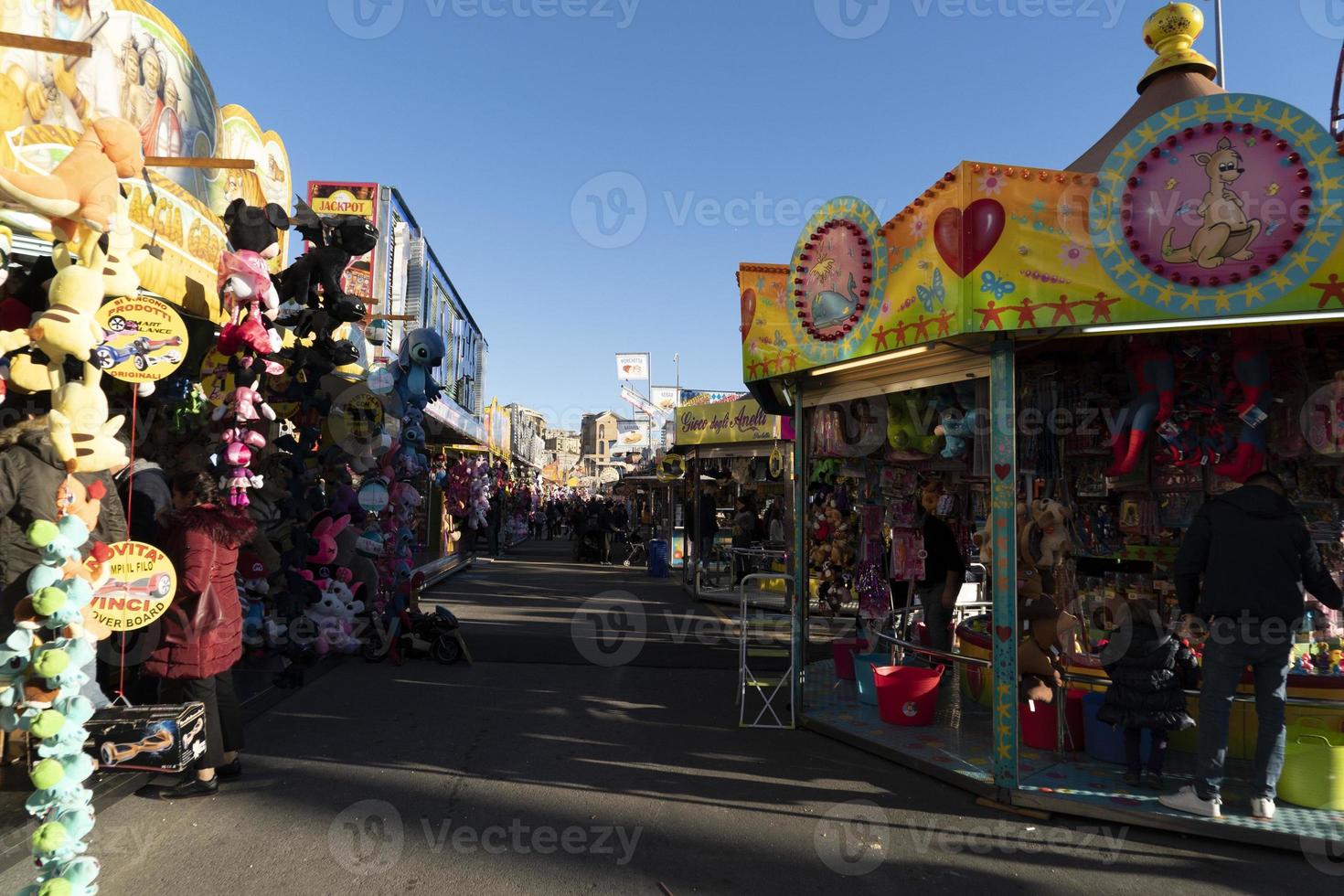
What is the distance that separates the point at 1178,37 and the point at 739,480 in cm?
1354

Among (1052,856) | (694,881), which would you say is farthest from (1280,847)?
(694,881)

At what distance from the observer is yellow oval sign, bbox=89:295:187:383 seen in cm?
381

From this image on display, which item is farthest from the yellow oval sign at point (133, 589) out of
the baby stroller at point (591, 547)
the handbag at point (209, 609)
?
the baby stroller at point (591, 547)

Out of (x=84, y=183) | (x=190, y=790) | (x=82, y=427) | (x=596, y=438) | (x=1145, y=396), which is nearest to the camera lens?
(x=84, y=183)

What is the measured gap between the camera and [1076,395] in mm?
6695

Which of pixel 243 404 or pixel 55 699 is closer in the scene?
pixel 55 699

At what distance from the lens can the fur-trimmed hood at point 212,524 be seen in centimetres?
464

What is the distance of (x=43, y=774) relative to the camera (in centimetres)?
270

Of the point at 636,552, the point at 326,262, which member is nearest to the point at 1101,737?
the point at 326,262

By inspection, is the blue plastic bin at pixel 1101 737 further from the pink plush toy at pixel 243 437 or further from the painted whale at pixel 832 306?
the pink plush toy at pixel 243 437

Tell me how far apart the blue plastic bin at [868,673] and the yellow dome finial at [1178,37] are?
20.4ft

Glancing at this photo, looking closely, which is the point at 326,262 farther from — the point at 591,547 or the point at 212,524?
the point at 591,547

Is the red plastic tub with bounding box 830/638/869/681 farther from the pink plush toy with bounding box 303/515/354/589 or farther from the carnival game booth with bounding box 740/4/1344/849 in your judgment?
the pink plush toy with bounding box 303/515/354/589

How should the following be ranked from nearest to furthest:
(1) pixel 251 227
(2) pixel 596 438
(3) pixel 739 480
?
1. (1) pixel 251 227
2. (3) pixel 739 480
3. (2) pixel 596 438
